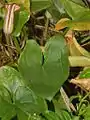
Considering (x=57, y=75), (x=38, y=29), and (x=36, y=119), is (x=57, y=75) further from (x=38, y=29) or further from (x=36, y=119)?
(x=38, y=29)

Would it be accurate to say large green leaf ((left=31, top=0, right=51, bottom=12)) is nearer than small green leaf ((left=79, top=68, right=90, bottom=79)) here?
No

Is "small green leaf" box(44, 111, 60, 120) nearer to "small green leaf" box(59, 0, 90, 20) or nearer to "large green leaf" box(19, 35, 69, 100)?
"large green leaf" box(19, 35, 69, 100)

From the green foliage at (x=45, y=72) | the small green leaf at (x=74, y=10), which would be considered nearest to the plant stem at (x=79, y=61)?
the green foliage at (x=45, y=72)

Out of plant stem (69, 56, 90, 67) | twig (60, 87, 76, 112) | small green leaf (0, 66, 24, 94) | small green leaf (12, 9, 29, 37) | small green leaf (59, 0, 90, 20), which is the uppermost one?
small green leaf (59, 0, 90, 20)

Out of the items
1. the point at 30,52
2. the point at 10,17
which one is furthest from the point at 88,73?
the point at 10,17

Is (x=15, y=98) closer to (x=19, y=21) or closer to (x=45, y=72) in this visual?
(x=45, y=72)

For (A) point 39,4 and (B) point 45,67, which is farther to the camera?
(A) point 39,4

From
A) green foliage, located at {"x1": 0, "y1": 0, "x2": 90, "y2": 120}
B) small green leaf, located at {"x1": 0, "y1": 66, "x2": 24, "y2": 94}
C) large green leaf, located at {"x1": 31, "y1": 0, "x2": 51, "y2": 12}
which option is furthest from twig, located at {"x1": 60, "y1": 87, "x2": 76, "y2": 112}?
large green leaf, located at {"x1": 31, "y1": 0, "x2": 51, "y2": 12}

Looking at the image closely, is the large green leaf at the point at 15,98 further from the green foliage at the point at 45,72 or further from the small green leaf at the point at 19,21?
the small green leaf at the point at 19,21

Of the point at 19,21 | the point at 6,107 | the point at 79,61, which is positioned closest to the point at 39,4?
the point at 19,21

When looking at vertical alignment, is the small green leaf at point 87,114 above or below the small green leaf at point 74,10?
below
